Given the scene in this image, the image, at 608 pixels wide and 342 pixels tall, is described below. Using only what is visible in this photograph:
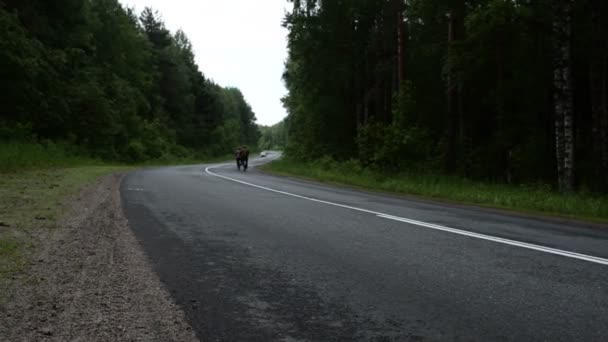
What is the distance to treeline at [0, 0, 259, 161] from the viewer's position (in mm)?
25141

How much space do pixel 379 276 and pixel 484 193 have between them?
9.83 meters

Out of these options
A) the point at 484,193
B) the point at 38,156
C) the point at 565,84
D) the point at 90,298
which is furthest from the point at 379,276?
the point at 38,156

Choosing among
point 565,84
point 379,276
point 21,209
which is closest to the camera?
point 379,276

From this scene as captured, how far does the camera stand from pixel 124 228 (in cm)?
698

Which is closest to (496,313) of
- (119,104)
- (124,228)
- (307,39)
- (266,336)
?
(266,336)

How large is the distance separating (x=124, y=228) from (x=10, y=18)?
24.3 meters

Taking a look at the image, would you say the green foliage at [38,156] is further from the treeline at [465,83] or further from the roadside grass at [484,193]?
the treeline at [465,83]

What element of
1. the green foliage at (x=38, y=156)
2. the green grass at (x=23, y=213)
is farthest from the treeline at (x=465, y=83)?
the green foliage at (x=38, y=156)

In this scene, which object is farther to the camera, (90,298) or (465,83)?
(465,83)

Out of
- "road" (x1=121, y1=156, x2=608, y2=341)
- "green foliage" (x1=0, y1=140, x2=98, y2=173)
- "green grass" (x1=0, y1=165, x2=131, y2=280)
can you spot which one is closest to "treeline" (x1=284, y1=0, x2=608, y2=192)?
"road" (x1=121, y1=156, x2=608, y2=341)

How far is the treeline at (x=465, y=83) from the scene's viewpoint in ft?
52.2

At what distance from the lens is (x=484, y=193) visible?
43.2ft

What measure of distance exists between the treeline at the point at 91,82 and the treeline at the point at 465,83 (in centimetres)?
1525

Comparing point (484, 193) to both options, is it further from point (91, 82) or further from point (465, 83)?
point (91, 82)
